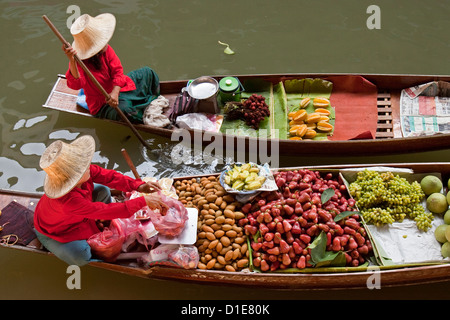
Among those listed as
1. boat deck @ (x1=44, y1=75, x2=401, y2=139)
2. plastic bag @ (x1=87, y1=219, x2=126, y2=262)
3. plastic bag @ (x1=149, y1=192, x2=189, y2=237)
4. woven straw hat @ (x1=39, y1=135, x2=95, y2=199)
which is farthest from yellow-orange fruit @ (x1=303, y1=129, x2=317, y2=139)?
woven straw hat @ (x1=39, y1=135, x2=95, y2=199)

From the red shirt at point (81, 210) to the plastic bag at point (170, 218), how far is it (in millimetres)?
224

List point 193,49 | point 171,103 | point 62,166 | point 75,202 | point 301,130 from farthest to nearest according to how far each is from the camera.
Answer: point 193,49, point 171,103, point 301,130, point 75,202, point 62,166

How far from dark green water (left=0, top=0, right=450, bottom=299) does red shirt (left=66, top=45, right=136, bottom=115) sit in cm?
77

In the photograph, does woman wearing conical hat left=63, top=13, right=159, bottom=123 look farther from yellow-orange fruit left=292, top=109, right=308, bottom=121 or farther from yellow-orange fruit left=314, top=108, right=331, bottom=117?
yellow-orange fruit left=314, top=108, right=331, bottom=117

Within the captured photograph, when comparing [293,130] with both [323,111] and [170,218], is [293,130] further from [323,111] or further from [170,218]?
[170,218]

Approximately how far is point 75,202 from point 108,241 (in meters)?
0.50

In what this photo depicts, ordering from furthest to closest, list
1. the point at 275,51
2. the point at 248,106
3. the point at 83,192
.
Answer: the point at 275,51 < the point at 248,106 < the point at 83,192

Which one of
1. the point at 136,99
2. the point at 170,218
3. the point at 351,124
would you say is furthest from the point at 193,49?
the point at 170,218

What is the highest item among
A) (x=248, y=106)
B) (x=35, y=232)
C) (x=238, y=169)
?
(x=248, y=106)

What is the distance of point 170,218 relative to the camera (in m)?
3.18

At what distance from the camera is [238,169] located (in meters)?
3.63
